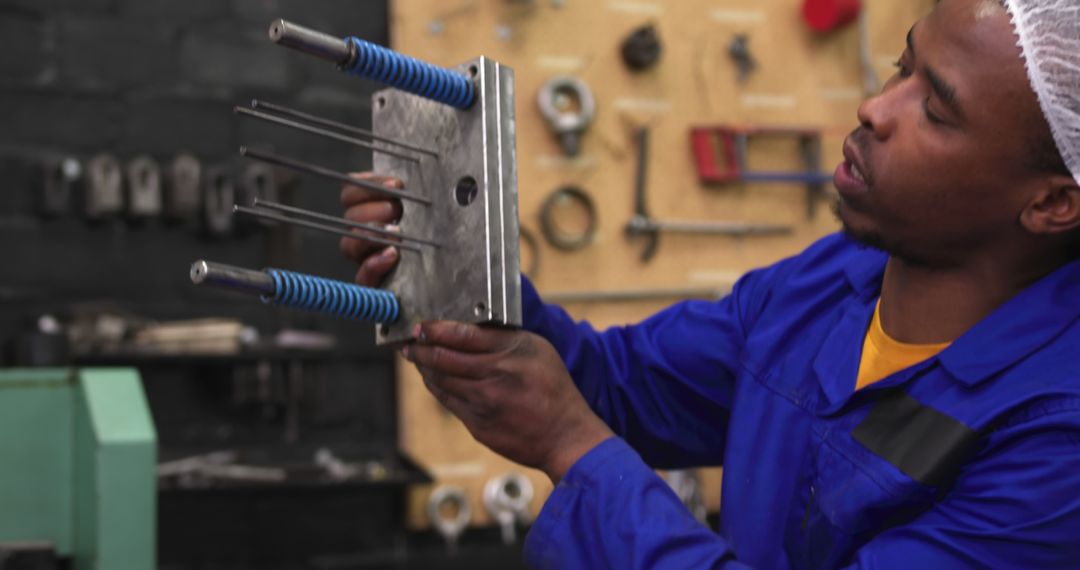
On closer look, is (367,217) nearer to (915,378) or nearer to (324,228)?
(324,228)

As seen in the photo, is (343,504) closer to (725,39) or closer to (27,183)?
(27,183)

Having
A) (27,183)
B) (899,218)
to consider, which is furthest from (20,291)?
(899,218)

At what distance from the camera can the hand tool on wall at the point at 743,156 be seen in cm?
320

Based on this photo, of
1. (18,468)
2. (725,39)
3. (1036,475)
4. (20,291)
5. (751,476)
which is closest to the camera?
(1036,475)

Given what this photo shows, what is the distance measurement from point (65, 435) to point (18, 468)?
8 cm

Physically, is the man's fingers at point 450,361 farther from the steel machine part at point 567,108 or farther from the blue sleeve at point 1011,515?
the steel machine part at point 567,108

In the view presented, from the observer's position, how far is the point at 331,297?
3.12ft

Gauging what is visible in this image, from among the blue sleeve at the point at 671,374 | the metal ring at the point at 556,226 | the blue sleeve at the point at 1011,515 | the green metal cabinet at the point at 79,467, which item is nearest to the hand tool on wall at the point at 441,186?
the blue sleeve at the point at 671,374

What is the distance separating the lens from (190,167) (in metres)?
2.67

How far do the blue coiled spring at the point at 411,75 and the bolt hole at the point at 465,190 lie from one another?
0.21 ft

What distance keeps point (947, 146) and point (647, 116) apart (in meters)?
2.20

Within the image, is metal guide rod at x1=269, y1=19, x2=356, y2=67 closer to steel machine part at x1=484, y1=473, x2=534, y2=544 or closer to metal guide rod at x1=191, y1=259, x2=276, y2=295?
metal guide rod at x1=191, y1=259, x2=276, y2=295

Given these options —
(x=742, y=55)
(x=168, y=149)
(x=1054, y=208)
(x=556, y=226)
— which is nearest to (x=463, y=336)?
(x=1054, y=208)

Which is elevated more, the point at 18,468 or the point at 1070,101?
the point at 1070,101
